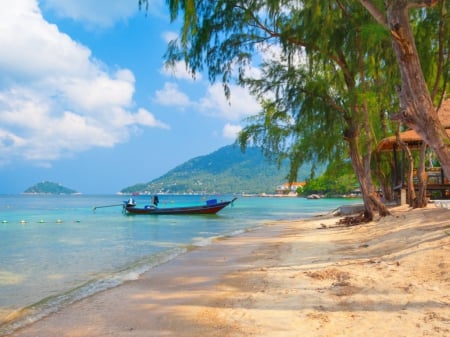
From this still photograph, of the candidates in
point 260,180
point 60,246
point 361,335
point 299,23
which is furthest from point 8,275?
point 260,180

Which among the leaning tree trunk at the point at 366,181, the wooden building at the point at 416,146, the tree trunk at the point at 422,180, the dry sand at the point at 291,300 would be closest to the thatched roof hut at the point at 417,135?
the wooden building at the point at 416,146

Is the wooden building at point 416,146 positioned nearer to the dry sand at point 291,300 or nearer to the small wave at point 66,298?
the dry sand at point 291,300

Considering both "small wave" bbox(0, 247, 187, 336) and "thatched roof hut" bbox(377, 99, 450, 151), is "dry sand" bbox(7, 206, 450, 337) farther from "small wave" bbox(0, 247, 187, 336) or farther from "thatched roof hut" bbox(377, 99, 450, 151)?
"thatched roof hut" bbox(377, 99, 450, 151)

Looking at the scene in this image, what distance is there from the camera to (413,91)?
5.16 m

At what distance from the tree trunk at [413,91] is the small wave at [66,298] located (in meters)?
5.33

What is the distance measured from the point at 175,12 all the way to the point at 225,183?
177954 mm

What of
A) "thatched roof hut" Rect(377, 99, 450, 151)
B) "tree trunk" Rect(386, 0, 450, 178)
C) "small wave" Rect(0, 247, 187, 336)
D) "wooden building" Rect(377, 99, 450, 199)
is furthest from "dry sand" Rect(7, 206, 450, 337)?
"wooden building" Rect(377, 99, 450, 199)

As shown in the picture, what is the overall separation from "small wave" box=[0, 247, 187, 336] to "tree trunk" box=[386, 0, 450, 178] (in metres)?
5.33

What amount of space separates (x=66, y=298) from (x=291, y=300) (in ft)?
12.2

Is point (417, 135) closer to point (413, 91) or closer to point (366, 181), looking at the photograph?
point (366, 181)

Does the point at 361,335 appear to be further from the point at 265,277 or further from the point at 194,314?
the point at 265,277

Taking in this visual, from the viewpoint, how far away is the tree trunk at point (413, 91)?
5141 millimetres

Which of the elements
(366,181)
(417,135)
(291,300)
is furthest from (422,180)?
(291,300)

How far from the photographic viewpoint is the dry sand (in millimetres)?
3980
